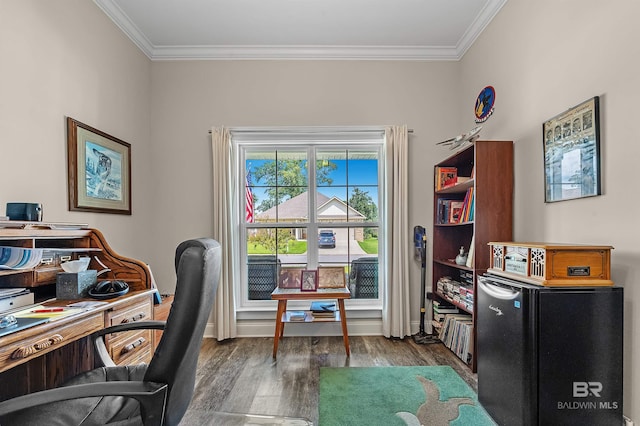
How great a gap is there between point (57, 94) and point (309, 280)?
237 centimetres

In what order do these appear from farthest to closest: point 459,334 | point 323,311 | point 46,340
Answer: point 323,311
point 459,334
point 46,340

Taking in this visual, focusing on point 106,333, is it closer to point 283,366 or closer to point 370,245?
point 283,366

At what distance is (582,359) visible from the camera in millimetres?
1557

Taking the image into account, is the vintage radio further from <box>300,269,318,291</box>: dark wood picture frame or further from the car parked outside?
the car parked outside

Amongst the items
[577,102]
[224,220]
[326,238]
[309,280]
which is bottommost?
[309,280]

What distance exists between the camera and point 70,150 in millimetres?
2258

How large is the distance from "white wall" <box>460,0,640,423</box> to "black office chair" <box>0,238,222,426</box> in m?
1.72

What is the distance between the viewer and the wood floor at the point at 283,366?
2094 mm

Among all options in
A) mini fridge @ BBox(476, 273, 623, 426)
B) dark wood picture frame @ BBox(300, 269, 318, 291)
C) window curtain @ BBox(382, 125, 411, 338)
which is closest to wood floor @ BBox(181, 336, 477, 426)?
window curtain @ BBox(382, 125, 411, 338)

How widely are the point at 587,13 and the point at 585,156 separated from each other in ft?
2.63

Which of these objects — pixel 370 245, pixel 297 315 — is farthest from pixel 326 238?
pixel 297 315

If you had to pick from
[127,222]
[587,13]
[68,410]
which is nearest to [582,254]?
[587,13]

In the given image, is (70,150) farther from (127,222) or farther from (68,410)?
(68,410)

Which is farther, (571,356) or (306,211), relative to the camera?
(306,211)
